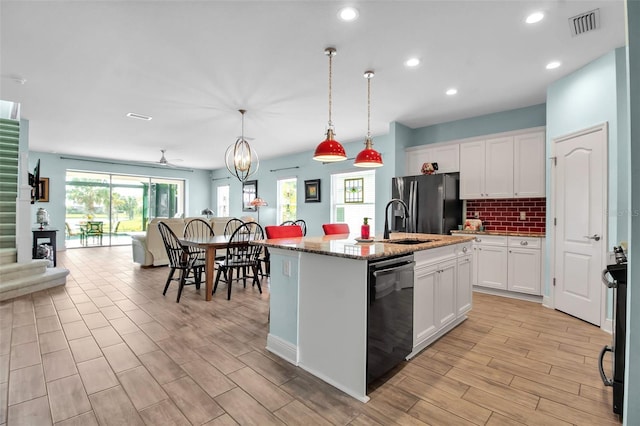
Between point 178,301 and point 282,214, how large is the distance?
4.88 m

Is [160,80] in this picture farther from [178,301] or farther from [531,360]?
[531,360]

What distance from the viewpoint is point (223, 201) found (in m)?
10.8

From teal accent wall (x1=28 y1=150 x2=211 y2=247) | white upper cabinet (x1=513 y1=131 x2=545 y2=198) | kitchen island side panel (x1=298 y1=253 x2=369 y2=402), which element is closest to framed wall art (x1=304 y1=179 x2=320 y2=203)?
white upper cabinet (x1=513 y1=131 x2=545 y2=198)

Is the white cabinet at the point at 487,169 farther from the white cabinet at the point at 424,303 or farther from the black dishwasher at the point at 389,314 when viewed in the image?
the black dishwasher at the point at 389,314

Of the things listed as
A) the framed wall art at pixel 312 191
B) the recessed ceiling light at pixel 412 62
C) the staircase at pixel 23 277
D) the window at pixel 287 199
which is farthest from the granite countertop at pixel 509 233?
the staircase at pixel 23 277

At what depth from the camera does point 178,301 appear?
371 cm

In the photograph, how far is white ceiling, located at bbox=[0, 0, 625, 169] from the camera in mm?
2289

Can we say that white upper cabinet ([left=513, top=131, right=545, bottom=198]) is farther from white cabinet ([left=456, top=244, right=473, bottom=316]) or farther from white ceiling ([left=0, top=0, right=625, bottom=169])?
white cabinet ([left=456, top=244, right=473, bottom=316])

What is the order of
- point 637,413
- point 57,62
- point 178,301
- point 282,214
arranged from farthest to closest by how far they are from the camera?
point 282,214 < point 178,301 < point 57,62 < point 637,413

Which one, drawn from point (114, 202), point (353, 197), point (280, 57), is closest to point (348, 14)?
point (280, 57)

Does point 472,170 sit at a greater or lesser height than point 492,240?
greater

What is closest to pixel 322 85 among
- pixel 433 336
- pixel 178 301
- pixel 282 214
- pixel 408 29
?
pixel 408 29

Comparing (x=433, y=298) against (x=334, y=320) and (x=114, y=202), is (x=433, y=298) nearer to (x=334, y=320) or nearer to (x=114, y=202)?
(x=334, y=320)

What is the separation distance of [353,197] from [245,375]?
16.3 feet
